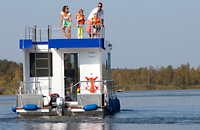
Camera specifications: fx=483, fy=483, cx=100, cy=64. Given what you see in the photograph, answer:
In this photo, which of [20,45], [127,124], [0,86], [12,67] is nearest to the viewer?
[127,124]

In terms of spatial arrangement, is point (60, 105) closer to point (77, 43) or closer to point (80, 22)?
point (77, 43)

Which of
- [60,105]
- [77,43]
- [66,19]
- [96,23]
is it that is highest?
[66,19]

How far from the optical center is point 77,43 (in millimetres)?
23531

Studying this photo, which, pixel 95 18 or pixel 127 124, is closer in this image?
pixel 127 124

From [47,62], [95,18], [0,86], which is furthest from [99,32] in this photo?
[0,86]

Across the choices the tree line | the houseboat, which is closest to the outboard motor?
the houseboat

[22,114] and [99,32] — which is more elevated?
[99,32]

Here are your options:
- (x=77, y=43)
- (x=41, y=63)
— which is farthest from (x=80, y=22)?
(x=41, y=63)

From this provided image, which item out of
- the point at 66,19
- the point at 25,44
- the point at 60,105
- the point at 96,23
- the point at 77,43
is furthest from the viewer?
the point at 96,23

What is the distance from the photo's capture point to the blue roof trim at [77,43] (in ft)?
77.2

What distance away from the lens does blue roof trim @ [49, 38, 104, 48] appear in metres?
23.5

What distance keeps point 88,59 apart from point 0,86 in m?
76.2

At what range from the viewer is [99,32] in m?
24.5

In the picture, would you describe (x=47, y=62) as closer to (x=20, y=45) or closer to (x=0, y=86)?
(x=20, y=45)
